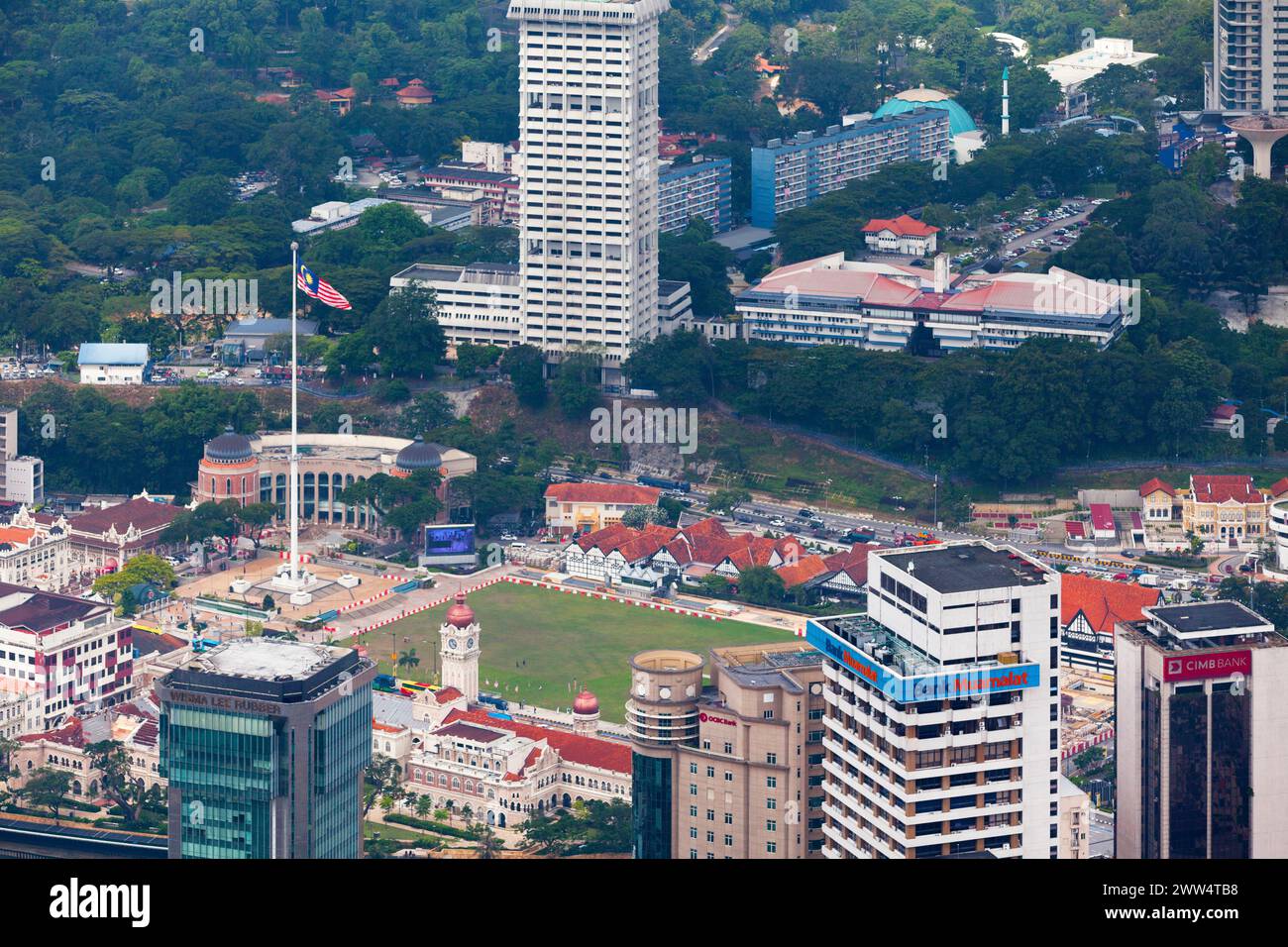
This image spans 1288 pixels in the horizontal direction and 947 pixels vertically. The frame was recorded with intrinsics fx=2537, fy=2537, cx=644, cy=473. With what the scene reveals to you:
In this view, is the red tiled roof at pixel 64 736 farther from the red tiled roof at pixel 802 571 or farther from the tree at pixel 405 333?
the tree at pixel 405 333

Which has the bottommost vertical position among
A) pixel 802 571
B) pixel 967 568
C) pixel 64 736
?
pixel 64 736

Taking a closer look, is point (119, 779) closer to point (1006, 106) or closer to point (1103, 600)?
point (1103, 600)

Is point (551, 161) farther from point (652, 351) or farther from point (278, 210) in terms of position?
point (278, 210)

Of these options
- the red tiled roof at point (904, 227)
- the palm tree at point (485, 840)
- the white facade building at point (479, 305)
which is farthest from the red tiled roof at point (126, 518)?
the red tiled roof at point (904, 227)

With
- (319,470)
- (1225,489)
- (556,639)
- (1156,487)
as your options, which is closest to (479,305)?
(319,470)

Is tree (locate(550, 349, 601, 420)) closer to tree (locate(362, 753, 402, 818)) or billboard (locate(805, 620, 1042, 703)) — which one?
tree (locate(362, 753, 402, 818))
